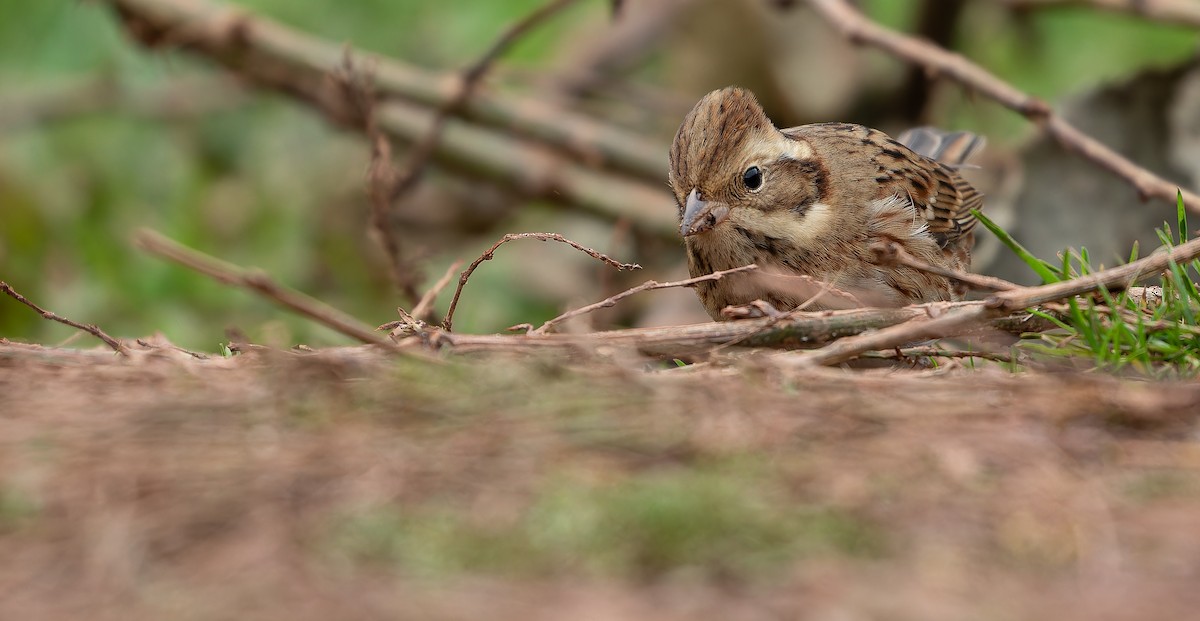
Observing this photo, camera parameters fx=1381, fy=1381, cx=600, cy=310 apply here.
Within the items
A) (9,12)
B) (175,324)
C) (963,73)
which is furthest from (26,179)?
(963,73)

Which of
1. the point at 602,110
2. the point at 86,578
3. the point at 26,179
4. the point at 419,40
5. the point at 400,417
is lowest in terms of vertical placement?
the point at 86,578

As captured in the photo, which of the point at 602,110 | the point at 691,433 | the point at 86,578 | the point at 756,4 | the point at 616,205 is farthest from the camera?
the point at 602,110

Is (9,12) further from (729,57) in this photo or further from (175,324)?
(729,57)

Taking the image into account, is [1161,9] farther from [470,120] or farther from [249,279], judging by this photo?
[249,279]

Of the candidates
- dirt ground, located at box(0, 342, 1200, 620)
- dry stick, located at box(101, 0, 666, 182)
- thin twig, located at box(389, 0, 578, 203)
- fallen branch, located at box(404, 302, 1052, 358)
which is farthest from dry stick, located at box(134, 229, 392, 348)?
dry stick, located at box(101, 0, 666, 182)

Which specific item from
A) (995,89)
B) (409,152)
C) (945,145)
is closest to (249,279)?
(995,89)

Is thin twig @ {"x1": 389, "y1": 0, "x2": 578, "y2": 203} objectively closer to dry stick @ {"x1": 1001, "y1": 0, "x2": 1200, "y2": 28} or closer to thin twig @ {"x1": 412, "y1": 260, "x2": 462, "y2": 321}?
thin twig @ {"x1": 412, "y1": 260, "x2": 462, "y2": 321}
